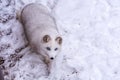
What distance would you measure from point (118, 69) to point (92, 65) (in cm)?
37

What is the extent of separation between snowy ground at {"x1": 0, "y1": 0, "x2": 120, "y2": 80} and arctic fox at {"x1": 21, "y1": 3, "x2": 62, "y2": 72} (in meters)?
0.21

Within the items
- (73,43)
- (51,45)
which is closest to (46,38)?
(51,45)

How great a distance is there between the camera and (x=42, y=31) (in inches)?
178

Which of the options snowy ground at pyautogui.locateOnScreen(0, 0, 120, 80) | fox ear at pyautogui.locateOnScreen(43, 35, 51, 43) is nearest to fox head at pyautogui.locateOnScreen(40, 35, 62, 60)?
fox ear at pyautogui.locateOnScreen(43, 35, 51, 43)

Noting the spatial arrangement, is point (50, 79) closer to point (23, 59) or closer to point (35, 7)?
point (23, 59)

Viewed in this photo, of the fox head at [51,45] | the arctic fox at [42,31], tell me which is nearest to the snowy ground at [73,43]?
the arctic fox at [42,31]

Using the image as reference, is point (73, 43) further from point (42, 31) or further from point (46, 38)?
point (46, 38)

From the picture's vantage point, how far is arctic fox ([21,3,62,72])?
14.1ft

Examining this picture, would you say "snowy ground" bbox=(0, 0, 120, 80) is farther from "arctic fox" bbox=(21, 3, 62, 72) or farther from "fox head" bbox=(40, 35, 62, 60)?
"fox head" bbox=(40, 35, 62, 60)

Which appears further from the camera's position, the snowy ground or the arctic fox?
the snowy ground

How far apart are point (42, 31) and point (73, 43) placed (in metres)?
0.56

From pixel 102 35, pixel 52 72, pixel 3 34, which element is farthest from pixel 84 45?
pixel 3 34

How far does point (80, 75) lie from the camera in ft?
14.5

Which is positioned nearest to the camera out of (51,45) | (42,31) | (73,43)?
(51,45)
